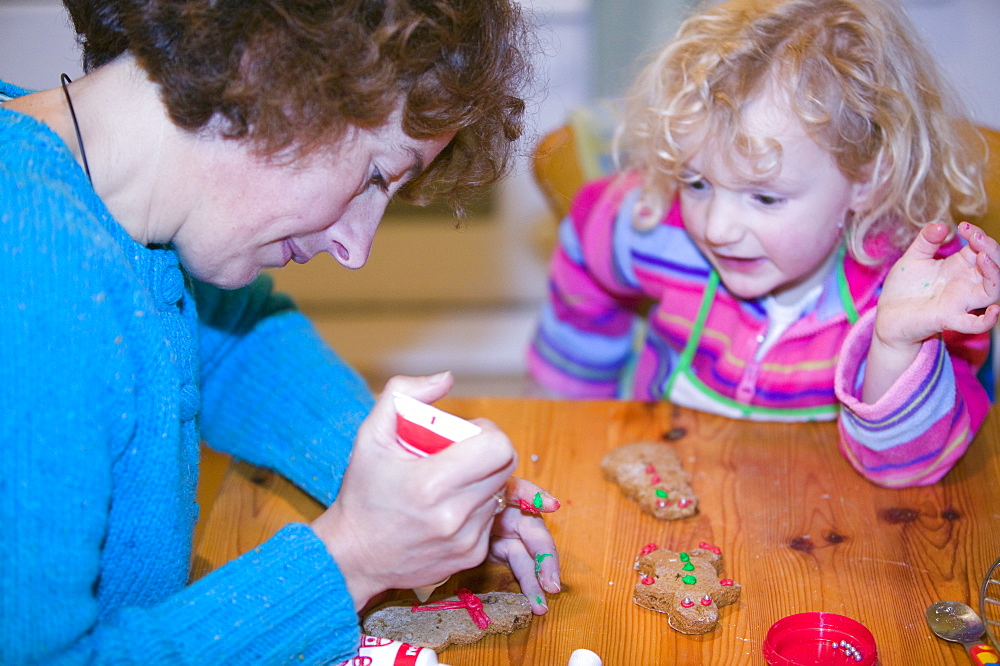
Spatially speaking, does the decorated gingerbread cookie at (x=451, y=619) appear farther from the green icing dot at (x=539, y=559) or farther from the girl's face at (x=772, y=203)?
the girl's face at (x=772, y=203)

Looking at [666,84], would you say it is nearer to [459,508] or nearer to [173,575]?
[459,508]

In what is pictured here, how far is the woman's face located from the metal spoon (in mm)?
653

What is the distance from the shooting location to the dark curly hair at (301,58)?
0.75 m

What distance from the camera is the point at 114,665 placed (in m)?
0.72

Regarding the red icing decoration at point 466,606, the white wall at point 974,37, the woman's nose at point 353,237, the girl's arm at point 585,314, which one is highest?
the woman's nose at point 353,237

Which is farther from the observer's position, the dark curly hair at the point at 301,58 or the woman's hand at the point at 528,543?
the woman's hand at the point at 528,543

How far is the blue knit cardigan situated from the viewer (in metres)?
0.67

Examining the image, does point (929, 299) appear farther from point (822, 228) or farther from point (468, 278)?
point (468, 278)

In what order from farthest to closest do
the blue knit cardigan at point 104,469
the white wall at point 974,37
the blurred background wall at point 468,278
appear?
the blurred background wall at point 468,278 < the white wall at point 974,37 < the blue knit cardigan at point 104,469

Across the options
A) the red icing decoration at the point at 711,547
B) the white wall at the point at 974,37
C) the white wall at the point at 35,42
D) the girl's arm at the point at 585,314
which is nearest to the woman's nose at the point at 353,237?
the red icing decoration at the point at 711,547

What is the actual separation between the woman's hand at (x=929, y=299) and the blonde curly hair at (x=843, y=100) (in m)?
0.13

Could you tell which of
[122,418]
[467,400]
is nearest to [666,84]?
[467,400]

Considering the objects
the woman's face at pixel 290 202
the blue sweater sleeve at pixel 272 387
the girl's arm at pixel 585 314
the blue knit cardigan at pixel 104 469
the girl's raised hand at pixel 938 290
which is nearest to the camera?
the blue knit cardigan at pixel 104 469

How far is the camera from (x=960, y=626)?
2.80 feet
